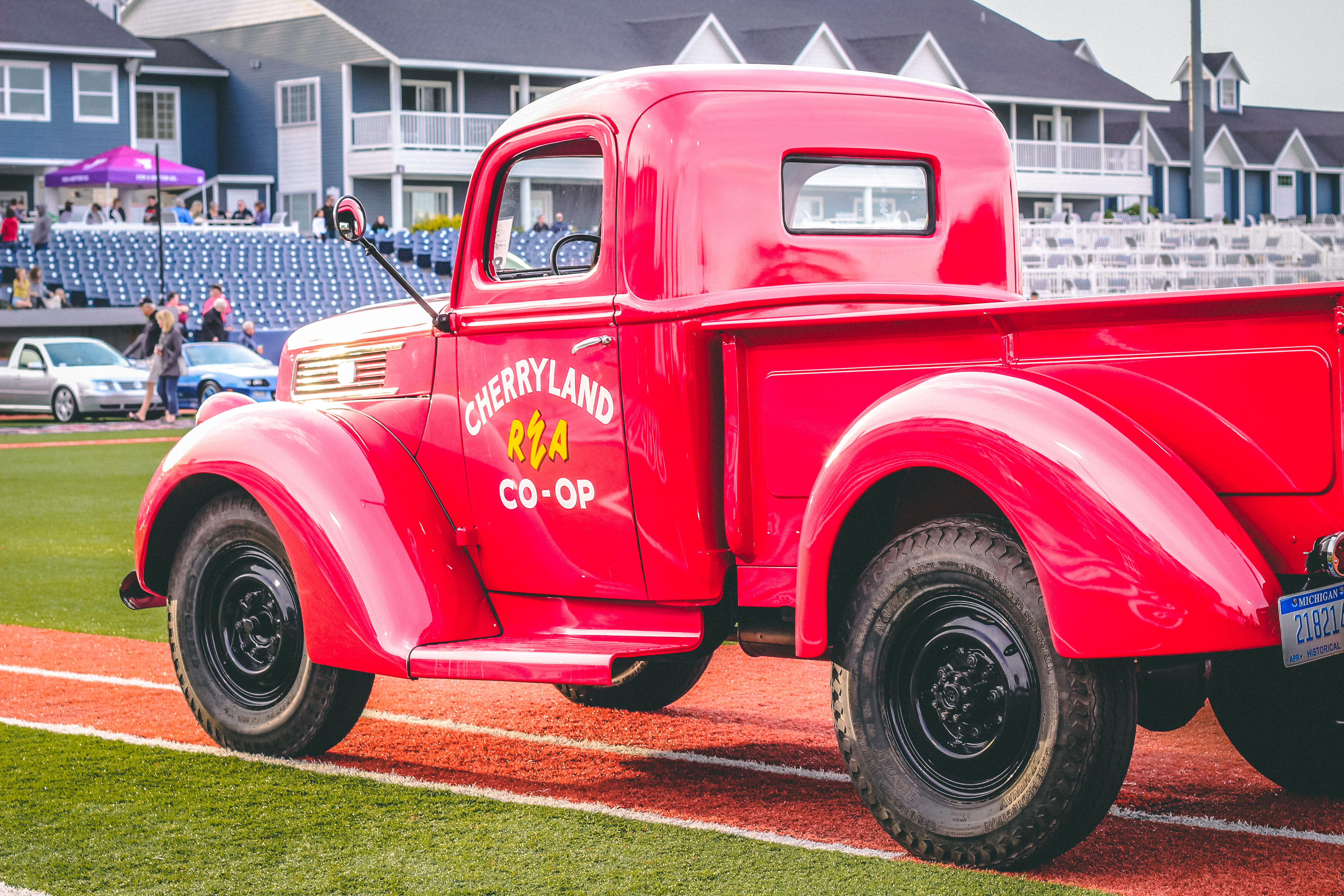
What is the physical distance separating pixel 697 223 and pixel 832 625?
1422 millimetres

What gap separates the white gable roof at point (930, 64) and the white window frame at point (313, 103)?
60.3 ft

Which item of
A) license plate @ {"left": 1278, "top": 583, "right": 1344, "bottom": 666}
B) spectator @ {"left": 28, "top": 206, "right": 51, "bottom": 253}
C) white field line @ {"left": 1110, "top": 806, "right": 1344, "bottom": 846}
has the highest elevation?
spectator @ {"left": 28, "top": 206, "right": 51, "bottom": 253}

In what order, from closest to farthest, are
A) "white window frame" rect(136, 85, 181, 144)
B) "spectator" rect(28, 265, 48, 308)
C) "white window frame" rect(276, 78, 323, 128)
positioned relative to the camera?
"spectator" rect(28, 265, 48, 308), "white window frame" rect(276, 78, 323, 128), "white window frame" rect(136, 85, 181, 144)

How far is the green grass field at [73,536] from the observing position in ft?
31.6

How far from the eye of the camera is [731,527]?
5223 mm

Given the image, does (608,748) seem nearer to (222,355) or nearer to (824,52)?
(222,355)

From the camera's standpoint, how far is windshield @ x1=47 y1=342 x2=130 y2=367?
2769 centimetres

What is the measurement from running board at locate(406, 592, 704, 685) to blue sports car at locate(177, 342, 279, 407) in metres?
20.9

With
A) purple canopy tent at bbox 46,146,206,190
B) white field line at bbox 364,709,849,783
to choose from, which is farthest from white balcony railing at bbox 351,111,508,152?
white field line at bbox 364,709,849,783

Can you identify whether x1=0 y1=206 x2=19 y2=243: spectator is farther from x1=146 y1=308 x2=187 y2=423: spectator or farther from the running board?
the running board

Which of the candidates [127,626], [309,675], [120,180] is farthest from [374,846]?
[120,180]

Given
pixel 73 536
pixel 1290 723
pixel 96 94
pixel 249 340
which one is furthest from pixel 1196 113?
pixel 96 94

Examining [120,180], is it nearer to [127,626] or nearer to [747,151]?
[127,626]

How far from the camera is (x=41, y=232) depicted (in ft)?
113
